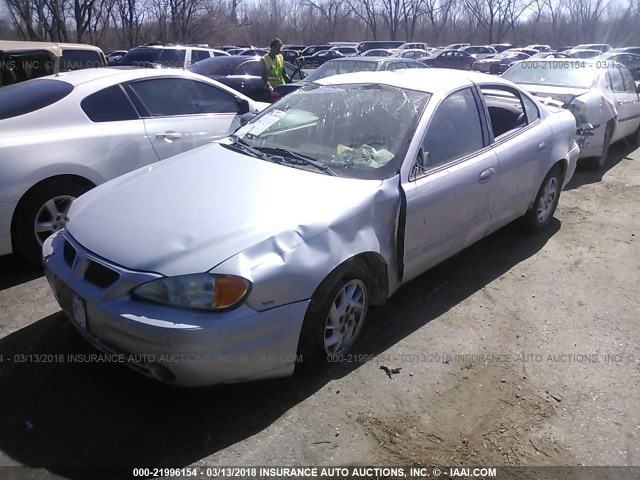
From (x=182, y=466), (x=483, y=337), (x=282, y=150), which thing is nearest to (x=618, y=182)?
(x=483, y=337)

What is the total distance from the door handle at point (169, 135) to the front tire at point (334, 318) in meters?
2.72

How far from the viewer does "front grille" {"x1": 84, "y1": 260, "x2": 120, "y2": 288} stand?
2.61 metres

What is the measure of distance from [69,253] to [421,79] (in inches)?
105

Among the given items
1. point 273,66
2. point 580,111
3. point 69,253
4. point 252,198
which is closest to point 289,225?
point 252,198

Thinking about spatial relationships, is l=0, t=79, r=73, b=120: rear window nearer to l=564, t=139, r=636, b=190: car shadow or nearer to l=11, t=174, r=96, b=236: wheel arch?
l=11, t=174, r=96, b=236: wheel arch

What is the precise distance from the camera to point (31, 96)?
454 centimetres

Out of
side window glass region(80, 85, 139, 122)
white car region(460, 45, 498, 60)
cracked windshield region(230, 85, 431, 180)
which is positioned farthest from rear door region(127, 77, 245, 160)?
white car region(460, 45, 498, 60)

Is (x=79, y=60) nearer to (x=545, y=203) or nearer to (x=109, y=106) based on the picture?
(x=109, y=106)

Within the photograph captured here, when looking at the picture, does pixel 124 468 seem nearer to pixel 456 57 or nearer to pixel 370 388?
pixel 370 388

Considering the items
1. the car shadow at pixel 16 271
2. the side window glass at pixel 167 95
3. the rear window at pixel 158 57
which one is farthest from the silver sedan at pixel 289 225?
the rear window at pixel 158 57

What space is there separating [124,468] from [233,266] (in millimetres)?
998

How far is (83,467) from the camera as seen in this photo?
7.83 feet

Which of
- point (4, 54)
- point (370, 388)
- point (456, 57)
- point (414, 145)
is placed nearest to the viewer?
point (370, 388)

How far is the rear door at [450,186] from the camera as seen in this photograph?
3.44 m
